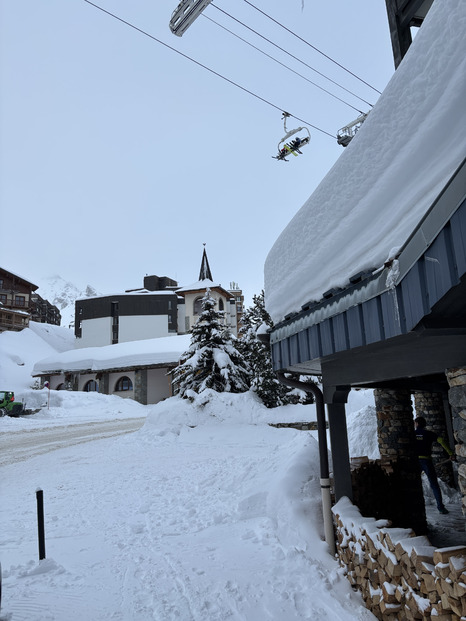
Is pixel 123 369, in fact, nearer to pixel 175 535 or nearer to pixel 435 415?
pixel 435 415

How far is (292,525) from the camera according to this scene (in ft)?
18.9

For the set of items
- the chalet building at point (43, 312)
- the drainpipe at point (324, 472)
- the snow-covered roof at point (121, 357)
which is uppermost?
the chalet building at point (43, 312)

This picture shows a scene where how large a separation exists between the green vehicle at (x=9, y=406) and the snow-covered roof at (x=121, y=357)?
8.59 meters

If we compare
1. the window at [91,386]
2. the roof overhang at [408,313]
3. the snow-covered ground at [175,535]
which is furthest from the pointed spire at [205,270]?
the roof overhang at [408,313]

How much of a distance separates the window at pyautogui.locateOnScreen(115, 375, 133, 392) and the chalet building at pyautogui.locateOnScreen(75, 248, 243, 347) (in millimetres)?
15680

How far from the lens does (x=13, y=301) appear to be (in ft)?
186

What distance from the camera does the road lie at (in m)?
13.1

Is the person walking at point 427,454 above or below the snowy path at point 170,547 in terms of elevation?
above

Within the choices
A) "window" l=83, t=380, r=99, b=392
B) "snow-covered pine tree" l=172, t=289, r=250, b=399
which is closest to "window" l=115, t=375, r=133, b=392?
"window" l=83, t=380, r=99, b=392

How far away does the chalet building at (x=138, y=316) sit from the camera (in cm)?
5044

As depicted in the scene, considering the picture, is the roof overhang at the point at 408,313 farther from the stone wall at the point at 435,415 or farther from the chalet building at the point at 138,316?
the chalet building at the point at 138,316

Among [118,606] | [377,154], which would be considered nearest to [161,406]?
[118,606]

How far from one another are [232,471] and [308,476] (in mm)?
3045

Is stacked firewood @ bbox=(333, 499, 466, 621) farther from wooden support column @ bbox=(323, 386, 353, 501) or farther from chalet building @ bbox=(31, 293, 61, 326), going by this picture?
chalet building @ bbox=(31, 293, 61, 326)
